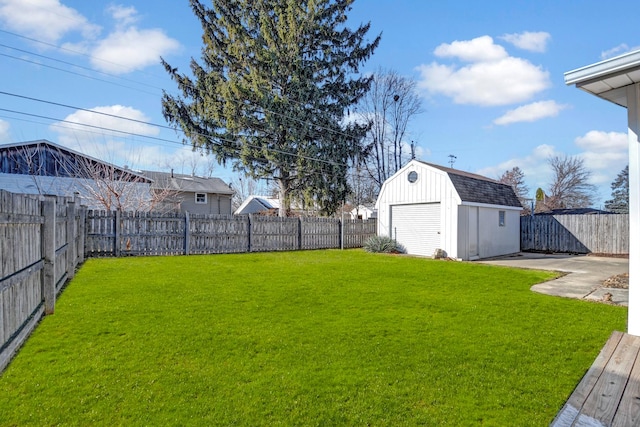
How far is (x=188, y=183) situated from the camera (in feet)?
86.1

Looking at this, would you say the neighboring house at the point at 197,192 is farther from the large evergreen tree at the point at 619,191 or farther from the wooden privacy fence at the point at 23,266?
the large evergreen tree at the point at 619,191

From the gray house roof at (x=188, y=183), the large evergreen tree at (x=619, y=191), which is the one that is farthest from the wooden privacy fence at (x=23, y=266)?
the large evergreen tree at (x=619, y=191)

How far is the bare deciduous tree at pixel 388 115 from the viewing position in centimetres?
2712

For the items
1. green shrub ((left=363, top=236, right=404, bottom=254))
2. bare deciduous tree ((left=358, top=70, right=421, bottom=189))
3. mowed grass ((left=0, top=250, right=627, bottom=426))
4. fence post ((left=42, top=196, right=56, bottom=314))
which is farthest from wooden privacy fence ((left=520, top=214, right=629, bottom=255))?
fence post ((left=42, top=196, right=56, bottom=314))

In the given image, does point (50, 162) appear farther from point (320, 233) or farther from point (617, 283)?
point (617, 283)

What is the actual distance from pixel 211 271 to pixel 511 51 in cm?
1286

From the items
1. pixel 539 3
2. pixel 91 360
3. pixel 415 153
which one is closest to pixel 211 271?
pixel 91 360

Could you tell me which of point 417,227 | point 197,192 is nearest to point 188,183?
point 197,192

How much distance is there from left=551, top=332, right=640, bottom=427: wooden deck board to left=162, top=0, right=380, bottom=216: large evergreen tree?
17.5 metres

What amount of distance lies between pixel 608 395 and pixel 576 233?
16359mm

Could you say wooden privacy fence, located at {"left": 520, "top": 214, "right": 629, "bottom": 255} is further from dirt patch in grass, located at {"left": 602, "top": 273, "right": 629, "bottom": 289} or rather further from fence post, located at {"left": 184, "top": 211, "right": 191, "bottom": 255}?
fence post, located at {"left": 184, "top": 211, "right": 191, "bottom": 255}

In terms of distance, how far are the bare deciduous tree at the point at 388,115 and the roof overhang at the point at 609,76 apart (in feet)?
75.3

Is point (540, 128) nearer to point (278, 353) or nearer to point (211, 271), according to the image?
point (211, 271)

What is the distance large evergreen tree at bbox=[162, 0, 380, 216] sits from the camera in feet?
64.8
